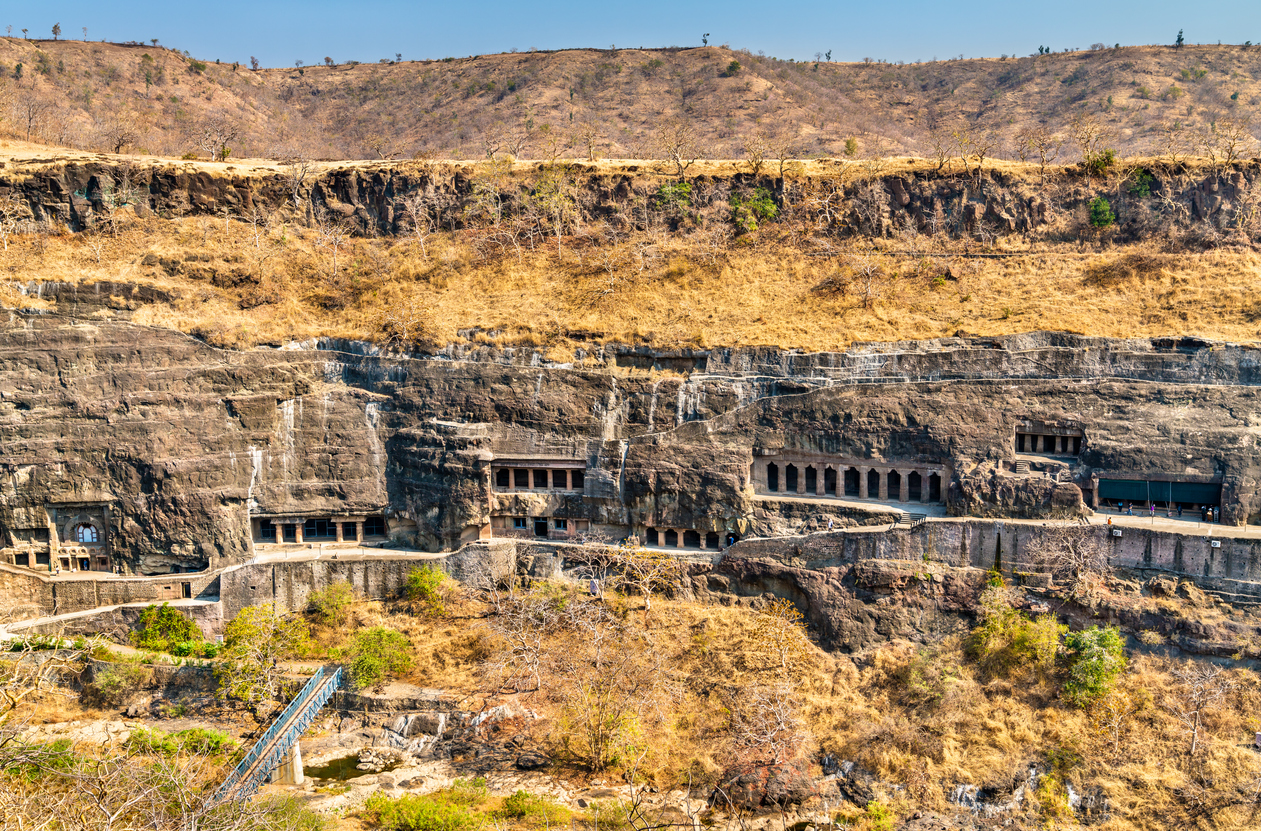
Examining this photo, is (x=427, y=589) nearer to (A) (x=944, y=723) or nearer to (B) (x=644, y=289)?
(B) (x=644, y=289)

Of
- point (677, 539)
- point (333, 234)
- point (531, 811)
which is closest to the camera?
point (531, 811)

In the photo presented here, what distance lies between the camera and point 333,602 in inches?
1425

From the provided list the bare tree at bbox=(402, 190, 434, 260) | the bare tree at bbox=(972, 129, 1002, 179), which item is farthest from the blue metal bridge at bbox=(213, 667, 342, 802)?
the bare tree at bbox=(972, 129, 1002, 179)

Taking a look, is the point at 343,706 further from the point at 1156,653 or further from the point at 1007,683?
the point at 1156,653

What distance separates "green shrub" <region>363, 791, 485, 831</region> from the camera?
25797 mm

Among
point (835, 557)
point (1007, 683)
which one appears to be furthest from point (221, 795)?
point (1007, 683)

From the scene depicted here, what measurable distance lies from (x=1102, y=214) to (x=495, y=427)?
33.3m

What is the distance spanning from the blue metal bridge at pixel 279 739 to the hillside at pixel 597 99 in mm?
45973

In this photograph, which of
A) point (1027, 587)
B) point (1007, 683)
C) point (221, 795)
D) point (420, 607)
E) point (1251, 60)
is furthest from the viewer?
point (1251, 60)

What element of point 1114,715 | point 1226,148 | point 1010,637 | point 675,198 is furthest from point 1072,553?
point 675,198

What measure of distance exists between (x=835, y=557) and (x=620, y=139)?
54210 millimetres

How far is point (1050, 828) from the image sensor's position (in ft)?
85.6

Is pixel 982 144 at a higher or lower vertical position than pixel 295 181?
higher

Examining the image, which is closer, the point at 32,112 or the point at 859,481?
the point at 859,481
